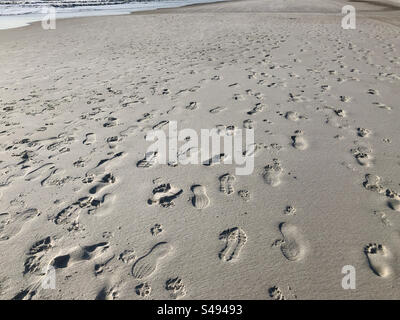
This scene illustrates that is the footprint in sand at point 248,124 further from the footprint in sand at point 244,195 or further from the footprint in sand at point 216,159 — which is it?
the footprint in sand at point 244,195

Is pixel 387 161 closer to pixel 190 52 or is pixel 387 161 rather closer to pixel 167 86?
→ pixel 167 86

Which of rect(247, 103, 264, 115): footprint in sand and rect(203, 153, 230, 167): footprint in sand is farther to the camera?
rect(247, 103, 264, 115): footprint in sand

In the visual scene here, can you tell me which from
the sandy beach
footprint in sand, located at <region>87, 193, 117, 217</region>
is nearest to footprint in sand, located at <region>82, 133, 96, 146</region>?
the sandy beach

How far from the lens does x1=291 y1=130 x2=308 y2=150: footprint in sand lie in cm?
369

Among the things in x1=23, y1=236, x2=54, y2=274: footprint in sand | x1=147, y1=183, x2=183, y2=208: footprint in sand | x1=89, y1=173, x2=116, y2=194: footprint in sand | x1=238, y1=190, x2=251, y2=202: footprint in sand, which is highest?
x1=89, y1=173, x2=116, y2=194: footprint in sand

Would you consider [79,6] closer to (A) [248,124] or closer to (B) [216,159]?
(A) [248,124]

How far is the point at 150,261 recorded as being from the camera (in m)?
2.31

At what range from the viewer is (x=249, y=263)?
2.29 m

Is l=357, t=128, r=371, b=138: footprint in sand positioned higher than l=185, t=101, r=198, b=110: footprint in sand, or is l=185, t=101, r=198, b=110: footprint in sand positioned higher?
l=185, t=101, r=198, b=110: footprint in sand

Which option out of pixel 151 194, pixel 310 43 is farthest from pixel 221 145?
pixel 310 43

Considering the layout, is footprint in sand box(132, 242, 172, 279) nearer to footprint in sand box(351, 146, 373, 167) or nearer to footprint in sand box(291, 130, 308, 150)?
footprint in sand box(291, 130, 308, 150)

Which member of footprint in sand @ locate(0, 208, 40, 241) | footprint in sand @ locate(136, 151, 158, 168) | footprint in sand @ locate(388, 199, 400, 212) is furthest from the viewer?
footprint in sand @ locate(136, 151, 158, 168)

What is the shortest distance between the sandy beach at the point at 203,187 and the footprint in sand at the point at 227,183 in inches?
0.8

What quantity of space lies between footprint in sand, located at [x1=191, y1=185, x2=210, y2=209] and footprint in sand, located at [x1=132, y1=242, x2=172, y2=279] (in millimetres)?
566
